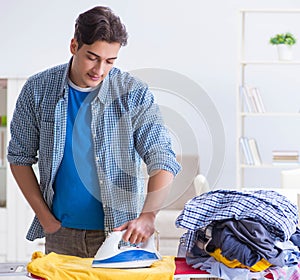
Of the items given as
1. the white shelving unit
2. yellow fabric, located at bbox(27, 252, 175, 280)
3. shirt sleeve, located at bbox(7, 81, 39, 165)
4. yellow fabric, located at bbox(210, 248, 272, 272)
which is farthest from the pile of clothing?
the white shelving unit

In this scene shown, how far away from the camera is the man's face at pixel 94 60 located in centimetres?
208

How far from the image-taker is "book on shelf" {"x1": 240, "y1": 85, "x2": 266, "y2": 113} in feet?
16.9

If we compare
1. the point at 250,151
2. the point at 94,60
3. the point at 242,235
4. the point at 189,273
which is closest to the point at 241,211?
the point at 242,235

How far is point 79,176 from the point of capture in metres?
2.20

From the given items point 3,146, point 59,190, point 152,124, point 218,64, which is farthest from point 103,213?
point 218,64

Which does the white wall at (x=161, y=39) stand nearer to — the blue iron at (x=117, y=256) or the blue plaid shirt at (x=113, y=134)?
the blue plaid shirt at (x=113, y=134)

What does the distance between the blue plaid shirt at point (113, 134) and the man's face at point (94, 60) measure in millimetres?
60

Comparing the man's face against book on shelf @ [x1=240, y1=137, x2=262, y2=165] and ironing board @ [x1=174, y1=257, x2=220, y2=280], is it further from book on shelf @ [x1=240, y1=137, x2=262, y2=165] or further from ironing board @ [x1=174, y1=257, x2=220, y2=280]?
book on shelf @ [x1=240, y1=137, x2=262, y2=165]

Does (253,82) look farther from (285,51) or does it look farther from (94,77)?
(94,77)

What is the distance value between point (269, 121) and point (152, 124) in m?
3.37

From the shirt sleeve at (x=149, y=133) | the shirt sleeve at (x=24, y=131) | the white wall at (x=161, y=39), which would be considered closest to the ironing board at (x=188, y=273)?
the shirt sleeve at (x=149, y=133)

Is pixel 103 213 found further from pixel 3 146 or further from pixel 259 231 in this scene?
pixel 3 146

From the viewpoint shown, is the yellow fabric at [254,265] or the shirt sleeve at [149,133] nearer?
the yellow fabric at [254,265]

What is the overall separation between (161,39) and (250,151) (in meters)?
1.06
